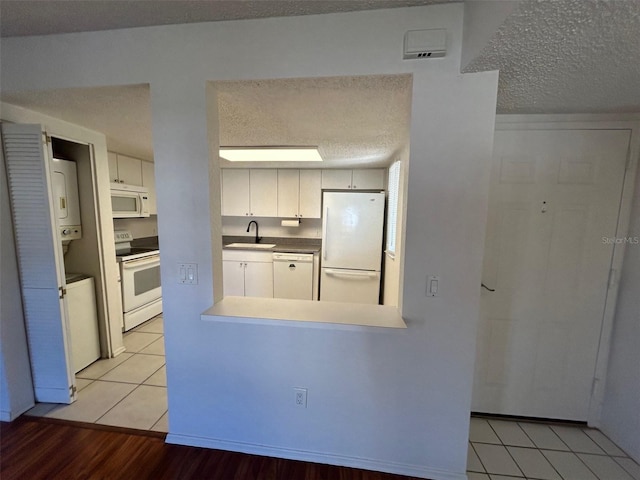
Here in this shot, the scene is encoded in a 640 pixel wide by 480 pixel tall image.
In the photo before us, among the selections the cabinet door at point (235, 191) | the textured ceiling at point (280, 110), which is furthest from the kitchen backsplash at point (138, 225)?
the textured ceiling at point (280, 110)

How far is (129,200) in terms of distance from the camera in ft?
9.84

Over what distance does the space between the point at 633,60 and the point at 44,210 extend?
10.6ft

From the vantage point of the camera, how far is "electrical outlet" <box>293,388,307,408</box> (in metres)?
1.40

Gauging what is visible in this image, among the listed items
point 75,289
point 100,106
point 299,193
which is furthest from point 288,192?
point 75,289

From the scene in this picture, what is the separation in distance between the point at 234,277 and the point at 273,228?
1.02 m

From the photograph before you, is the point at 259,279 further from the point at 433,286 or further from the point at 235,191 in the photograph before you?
the point at 433,286

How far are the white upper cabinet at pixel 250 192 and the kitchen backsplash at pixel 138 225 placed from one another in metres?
1.08

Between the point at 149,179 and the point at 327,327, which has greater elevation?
the point at 149,179

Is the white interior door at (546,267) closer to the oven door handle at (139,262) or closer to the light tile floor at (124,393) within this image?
the light tile floor at (124,393)

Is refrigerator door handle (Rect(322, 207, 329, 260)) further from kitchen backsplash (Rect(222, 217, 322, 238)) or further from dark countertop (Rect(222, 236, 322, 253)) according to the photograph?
kitchen backsplash (Rect(222, 217, 322, 238))

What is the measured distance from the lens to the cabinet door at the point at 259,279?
3744 mm

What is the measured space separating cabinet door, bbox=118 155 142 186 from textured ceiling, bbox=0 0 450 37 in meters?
1.93

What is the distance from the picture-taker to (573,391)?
175 cm

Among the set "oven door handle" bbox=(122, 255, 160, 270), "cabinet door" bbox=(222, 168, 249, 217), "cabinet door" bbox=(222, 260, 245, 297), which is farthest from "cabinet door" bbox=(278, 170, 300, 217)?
"oven door handle" bbox=(122, 255, 160, 270)
